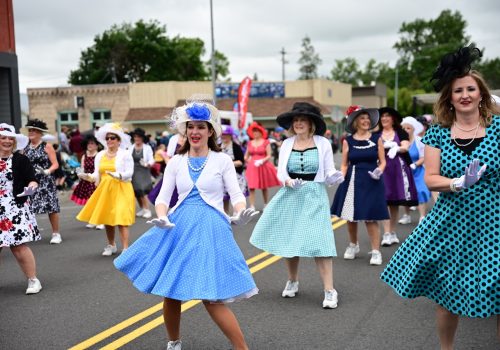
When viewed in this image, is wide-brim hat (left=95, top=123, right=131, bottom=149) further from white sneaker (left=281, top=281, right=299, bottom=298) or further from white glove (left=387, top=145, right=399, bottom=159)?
white glove (left=387, top=145, right=399, bottom=159)

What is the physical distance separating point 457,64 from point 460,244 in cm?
122

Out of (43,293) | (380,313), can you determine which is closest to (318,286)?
(380,313)

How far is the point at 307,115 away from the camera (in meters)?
6.27

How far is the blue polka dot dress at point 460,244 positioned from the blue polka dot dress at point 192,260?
1183 millimetres

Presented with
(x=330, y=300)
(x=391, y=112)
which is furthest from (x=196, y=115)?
(x=391, y=112)

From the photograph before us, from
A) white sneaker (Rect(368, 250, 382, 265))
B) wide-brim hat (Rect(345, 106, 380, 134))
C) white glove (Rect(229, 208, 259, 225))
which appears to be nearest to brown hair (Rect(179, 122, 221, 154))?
white glove (Rect(229, 208, 259, 225))

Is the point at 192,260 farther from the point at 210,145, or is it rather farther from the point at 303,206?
the point at 303,206

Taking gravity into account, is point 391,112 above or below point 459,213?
above

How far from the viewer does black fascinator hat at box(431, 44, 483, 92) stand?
13.3 feet

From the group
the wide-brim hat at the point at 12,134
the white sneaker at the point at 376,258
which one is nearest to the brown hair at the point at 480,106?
the white sneaker at the point at 376,258

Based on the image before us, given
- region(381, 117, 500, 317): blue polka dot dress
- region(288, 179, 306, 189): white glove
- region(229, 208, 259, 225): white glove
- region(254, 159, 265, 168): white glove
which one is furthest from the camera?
region(254, 159, 265, 168): white glove

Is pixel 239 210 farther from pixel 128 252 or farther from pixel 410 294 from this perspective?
pixel 410 294

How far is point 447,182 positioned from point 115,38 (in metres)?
68.7

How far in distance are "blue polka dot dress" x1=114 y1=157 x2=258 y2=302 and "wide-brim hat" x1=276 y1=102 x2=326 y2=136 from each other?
6.69ft
